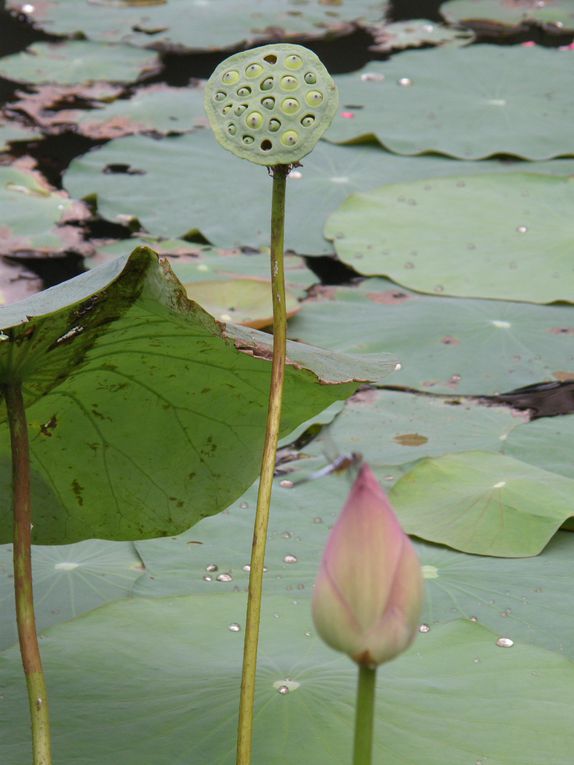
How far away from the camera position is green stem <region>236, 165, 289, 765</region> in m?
0.74

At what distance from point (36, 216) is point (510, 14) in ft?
6.94

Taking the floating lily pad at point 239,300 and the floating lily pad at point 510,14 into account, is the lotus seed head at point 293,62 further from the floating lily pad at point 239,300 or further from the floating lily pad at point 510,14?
the floating lily pad at point 510,14

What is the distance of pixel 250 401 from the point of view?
98 centimetres

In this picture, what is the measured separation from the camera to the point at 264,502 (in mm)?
749

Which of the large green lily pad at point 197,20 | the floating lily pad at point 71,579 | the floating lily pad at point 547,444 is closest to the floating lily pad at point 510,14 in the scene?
the large green lily pad at point 197,20

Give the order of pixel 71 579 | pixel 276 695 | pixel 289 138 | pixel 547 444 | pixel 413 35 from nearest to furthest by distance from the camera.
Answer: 1. pixel 289 138
2. pixel 276 695
3. pixel 71 579
4. pixel 547 444
5. pixel 413 35

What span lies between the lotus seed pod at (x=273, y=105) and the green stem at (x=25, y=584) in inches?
10.0

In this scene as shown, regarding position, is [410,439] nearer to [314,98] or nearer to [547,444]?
[547,444]

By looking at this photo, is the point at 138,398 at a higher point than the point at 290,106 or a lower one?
lower

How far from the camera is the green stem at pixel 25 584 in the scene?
2.53 feet

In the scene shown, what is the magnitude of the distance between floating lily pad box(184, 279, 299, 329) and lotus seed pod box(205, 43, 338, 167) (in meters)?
1.12

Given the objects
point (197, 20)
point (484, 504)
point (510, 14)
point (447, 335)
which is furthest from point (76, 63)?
point (484, 504)

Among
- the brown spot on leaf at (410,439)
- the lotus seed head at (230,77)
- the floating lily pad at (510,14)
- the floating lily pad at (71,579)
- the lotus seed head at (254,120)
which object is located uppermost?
the lotus seed head at (230,77)

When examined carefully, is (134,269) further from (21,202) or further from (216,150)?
(216,150)
